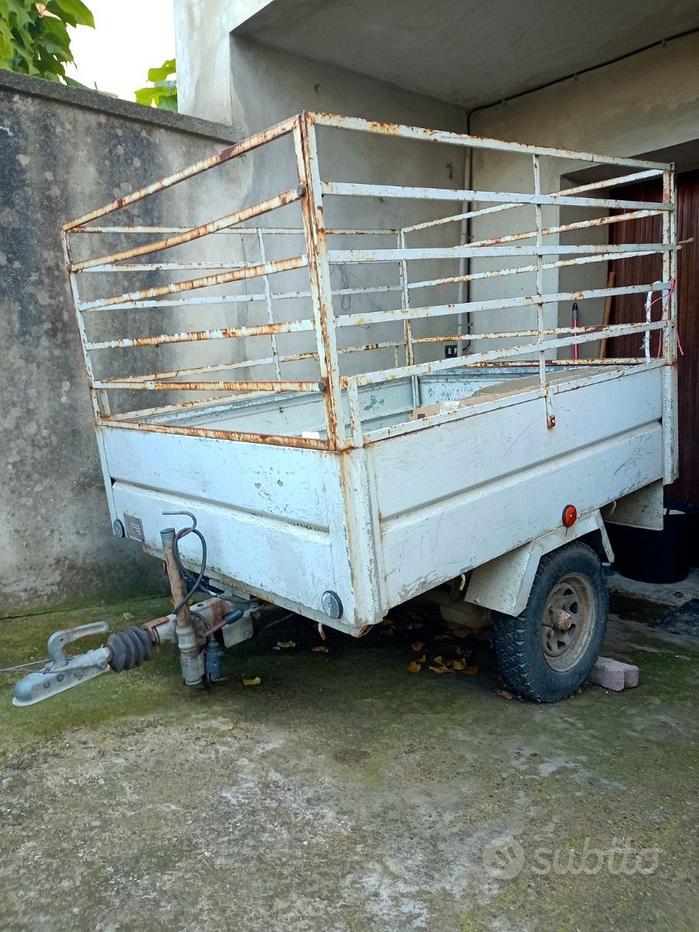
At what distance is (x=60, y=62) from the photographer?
5621 millimetres

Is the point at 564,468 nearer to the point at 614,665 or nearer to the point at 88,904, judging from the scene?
the point at 614,665

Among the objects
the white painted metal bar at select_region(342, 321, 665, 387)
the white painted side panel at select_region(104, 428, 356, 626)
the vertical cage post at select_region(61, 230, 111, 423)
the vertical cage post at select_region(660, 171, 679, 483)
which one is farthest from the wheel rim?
the vertical cage post at select_region(61, 230, 111, 423)

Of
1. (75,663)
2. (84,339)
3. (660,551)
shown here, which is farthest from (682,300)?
(75,663)

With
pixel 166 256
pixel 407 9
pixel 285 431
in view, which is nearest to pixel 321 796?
pixel 285 431

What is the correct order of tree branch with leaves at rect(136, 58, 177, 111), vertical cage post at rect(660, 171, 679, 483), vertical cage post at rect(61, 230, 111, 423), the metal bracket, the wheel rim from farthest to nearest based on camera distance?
tree branch with leaves at rect(136, 58, 177, 111), vertical cage post at rect(660, 171, 679, 483), vertical cage post at rect(61, 230, 111, 423), the wheel rim, the metal bracket

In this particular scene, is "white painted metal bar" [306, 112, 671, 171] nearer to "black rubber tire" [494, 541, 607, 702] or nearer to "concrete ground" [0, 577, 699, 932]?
"black rubber tire" [494, 541, 607, 702]

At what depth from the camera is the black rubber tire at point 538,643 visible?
3.05m

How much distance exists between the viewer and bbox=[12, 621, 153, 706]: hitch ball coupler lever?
2570mm

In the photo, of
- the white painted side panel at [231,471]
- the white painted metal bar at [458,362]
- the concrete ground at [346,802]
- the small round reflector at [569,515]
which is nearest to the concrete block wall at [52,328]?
the concrete ground at [346,802]

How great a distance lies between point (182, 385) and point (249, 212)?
3.01 ft

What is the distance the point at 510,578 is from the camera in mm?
2938

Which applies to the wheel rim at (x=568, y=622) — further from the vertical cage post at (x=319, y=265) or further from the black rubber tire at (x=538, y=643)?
the vertical cage post at (x=319, y=265)

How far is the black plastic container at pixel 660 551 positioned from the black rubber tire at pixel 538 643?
5.72 feet

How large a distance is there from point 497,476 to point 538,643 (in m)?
0.89
